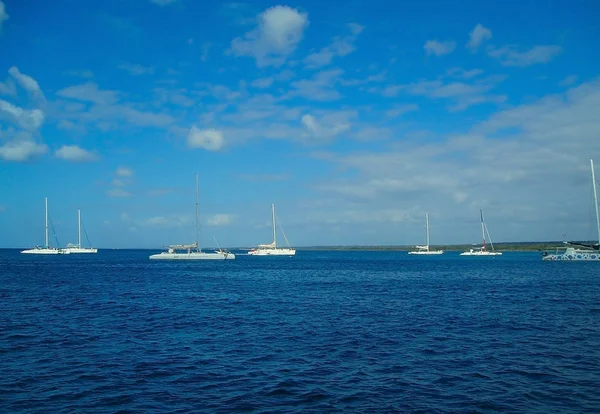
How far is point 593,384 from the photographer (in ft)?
69.0

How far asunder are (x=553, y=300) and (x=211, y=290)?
4563cm

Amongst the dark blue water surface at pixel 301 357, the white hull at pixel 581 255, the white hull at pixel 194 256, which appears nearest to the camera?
the dark blue water surface at pixel 301 357

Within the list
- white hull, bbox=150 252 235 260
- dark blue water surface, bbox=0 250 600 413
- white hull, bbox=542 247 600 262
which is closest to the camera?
dark blue water surface, bbox=0 250 600 413

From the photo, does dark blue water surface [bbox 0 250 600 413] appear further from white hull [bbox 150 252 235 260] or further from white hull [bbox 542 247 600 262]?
white hull [bbox 150 252 235 260]

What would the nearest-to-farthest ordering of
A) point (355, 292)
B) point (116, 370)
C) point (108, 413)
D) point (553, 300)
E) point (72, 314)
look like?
point (108, 413) → point (116, 370) → point (72, 314) → point (553, 300) → point (355, 292)

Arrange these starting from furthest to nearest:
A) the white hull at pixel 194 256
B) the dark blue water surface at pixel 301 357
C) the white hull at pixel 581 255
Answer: the white hull at pixel 194 256 → the white hull at pixel 581 255 → the dark blue water surface at pixel 301 357

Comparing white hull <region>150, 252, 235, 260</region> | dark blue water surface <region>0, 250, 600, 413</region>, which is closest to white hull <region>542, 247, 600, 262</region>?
dark blue water surface <region>0, 250, 600, 413</region>

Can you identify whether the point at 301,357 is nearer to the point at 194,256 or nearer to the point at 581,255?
the point at 194,256

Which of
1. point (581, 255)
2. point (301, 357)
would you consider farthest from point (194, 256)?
point (301, 357)

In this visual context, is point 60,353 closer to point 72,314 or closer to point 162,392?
point 162,392

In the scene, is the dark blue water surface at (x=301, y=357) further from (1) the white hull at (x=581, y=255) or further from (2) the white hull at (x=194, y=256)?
(2) the white hull at (x=194, y=256)

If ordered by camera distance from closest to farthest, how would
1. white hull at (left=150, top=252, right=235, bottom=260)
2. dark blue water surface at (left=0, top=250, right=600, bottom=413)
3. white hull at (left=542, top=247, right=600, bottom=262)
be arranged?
dark blue water surface at (left=0, top=250, right=600, bottom=413), white hull at (left=542, top=247, right=600, bottom=262), white hull at (left=150, top=252, right=235, bottom=260)

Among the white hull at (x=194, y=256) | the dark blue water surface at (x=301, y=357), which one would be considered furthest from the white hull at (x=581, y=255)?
the white hull at (x=194, y=256)

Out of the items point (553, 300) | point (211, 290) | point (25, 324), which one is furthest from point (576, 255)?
point (25, 324)
